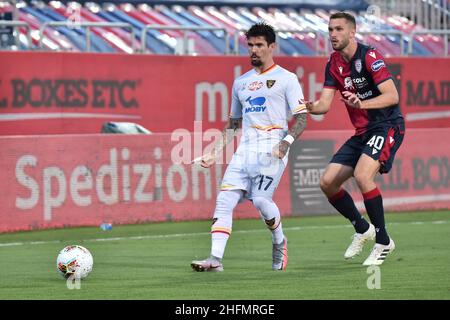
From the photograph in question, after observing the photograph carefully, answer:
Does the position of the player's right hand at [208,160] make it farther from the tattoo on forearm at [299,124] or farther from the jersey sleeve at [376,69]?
the jersey sleeve at [376,69]

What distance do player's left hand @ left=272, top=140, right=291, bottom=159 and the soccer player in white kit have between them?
0.06 m

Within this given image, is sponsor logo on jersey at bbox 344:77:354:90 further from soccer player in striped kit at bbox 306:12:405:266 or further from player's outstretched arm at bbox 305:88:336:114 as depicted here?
player's outstretched arm at bbox 305:88:336:114

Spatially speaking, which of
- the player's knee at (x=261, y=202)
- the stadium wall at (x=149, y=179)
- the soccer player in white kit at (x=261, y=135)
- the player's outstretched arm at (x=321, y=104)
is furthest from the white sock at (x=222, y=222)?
the stadium wall at (x=149, y=179)

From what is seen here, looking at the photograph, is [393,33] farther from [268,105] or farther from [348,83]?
[268,105]

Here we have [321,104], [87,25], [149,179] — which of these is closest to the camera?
[321,104]

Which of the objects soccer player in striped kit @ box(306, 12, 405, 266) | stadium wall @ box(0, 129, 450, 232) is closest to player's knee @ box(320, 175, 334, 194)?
soccer player in striped kit @ box(306, 12, 405, 266)

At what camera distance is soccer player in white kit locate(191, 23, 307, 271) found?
458 inches

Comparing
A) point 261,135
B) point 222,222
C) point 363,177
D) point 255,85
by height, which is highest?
point 255,85

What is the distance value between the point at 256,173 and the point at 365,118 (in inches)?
55.8

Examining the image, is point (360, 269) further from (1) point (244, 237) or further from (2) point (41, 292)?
(1) point (244, 237)

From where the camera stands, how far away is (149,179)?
19125 millimetres

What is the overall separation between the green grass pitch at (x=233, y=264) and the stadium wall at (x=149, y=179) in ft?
1.31

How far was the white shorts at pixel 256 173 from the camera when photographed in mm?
11688

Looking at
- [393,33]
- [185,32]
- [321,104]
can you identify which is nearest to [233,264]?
[321,104]
